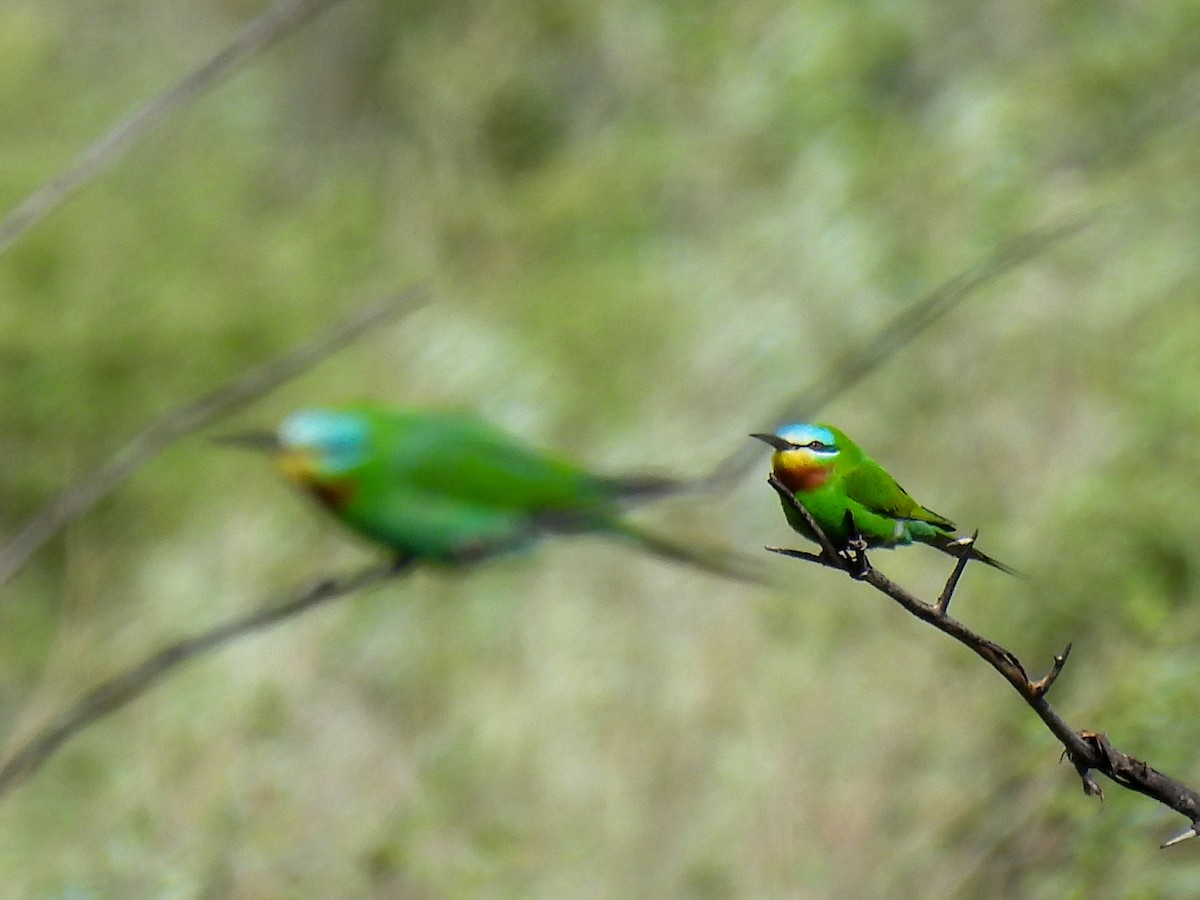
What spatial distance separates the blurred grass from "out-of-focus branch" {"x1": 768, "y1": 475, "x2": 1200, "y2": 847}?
227cm

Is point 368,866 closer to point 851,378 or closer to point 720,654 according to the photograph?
point 720,654

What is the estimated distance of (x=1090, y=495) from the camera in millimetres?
4168

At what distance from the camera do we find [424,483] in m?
2.23

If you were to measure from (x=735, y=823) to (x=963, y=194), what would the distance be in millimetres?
3040

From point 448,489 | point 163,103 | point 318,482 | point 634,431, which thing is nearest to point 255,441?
point 318,482

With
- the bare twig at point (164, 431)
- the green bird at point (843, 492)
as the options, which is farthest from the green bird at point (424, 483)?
the green bird at point (843, 492)

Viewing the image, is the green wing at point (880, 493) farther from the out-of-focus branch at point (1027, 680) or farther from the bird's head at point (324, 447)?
the bird's head at point (324, 447)

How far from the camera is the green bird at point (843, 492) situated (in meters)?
0.92

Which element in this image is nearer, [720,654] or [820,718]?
[820,718]

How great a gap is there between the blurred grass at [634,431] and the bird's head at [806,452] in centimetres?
228

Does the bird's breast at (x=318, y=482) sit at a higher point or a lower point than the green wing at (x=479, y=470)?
lower

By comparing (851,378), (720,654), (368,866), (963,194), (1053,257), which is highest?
(963,194)

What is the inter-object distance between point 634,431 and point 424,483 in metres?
3.98

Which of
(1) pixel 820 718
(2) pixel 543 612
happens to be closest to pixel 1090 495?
(1) pixel 820 718
